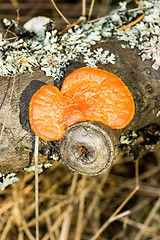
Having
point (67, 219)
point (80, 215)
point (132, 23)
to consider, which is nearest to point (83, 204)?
point (80, 215)

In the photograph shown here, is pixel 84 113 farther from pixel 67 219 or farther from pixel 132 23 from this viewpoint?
pixel 67 219

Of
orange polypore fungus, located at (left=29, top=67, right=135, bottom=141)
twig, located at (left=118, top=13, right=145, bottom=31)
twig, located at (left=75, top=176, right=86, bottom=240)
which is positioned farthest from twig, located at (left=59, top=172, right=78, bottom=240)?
twig, located at (left=118, top=13, right=145, bottom=31)

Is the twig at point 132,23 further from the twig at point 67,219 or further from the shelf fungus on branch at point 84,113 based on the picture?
the twig at point 67,219

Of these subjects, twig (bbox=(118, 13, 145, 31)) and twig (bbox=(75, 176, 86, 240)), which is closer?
twig (bbox=(118, 13, 145, 31))

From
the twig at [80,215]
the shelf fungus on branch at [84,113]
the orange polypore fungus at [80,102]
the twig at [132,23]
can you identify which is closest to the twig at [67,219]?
Answer: the twig at [80,215]

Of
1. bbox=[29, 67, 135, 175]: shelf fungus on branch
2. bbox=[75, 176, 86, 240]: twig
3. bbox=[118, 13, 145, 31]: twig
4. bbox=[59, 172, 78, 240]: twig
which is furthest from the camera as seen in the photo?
bbox=[75, 176, 86, 240]: twig

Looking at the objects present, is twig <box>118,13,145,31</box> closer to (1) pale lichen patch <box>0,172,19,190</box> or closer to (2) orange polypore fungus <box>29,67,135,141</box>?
(2) orange polypore fungus <box>29,67,135,141</box>
